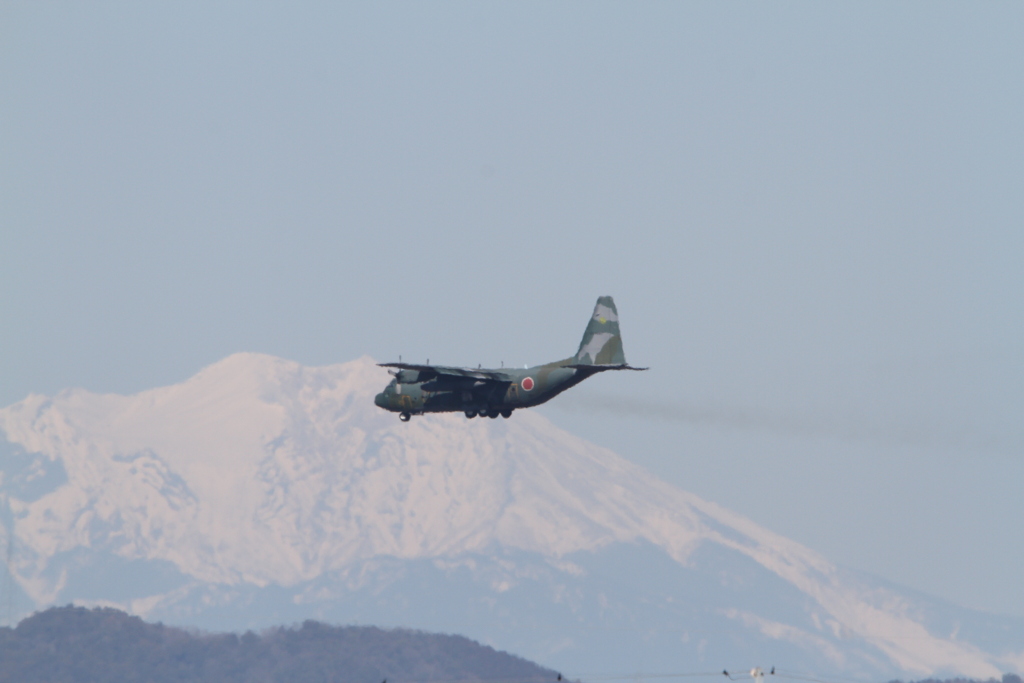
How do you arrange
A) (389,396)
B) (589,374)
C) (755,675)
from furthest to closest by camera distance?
(389,396) → (589,374) → (755,675)

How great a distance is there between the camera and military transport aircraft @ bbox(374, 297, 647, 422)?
12300 cm

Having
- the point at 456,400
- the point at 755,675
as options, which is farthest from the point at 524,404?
the point at 755,675

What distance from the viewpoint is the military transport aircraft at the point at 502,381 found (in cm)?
12300

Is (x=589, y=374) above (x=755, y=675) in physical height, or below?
above

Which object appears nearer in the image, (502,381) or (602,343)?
(502,381)

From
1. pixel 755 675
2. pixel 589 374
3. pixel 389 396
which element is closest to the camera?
pixel 755 675

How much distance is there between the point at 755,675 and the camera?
93.8 meters

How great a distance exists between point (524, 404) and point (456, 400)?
5439 millimetres

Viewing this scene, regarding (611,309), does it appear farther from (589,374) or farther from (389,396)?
(389,396)

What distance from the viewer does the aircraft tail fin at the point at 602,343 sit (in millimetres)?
127438

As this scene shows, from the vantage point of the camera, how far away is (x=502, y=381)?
406 ft

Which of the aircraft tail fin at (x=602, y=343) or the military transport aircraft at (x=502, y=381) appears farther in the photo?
the aircraft tail fin at (x=602, y=343)

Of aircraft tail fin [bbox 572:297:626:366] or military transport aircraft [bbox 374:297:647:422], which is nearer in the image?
military transport aircraft [bbox 374:297:647:422]

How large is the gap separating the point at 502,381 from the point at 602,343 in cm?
923
